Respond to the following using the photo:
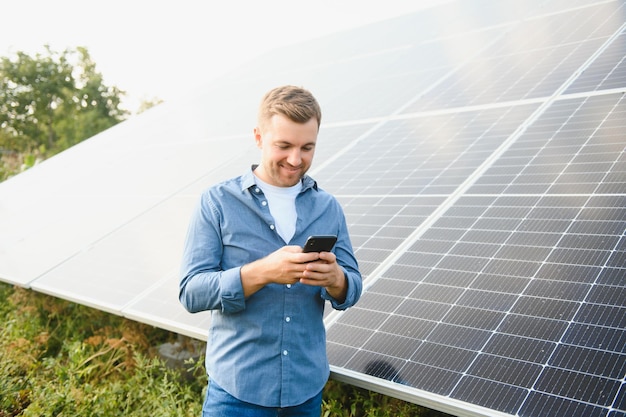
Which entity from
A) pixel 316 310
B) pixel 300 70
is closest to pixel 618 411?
pixel 316 310

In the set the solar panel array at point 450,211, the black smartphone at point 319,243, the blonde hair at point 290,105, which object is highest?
the blonde hair at point 290,105

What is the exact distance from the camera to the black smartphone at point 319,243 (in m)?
2.46

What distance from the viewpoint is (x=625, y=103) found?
18.6ft

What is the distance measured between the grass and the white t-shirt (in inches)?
87.0

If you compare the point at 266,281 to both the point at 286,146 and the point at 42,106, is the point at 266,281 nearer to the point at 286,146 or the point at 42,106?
the point at 286,146

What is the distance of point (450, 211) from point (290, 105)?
9.68ft

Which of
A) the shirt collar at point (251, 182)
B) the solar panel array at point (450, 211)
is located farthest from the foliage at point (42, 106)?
the shirt collar at point (251, 182)

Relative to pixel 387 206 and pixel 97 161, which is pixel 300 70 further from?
pixel 387 206

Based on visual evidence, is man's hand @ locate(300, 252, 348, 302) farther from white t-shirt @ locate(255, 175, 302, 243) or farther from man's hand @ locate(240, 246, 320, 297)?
white t-shirt @ locate(255, 175, 302, 243)

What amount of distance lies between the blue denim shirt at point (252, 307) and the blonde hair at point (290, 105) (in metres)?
0.36

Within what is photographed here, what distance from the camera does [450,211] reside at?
5227mm

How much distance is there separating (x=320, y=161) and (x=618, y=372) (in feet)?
16.6

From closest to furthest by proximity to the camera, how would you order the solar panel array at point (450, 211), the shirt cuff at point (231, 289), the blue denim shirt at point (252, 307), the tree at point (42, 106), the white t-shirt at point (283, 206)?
the shirt cuff at point (231, 289) → the blue denim shirt at point (252, 307) → the white t-shirt at point (283, 206) → the solar panel array at point (450, 211) → the tree at point (42, 106)

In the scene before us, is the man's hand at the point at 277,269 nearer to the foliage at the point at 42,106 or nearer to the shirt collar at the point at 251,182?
the shirt collar at the point at 251,182
